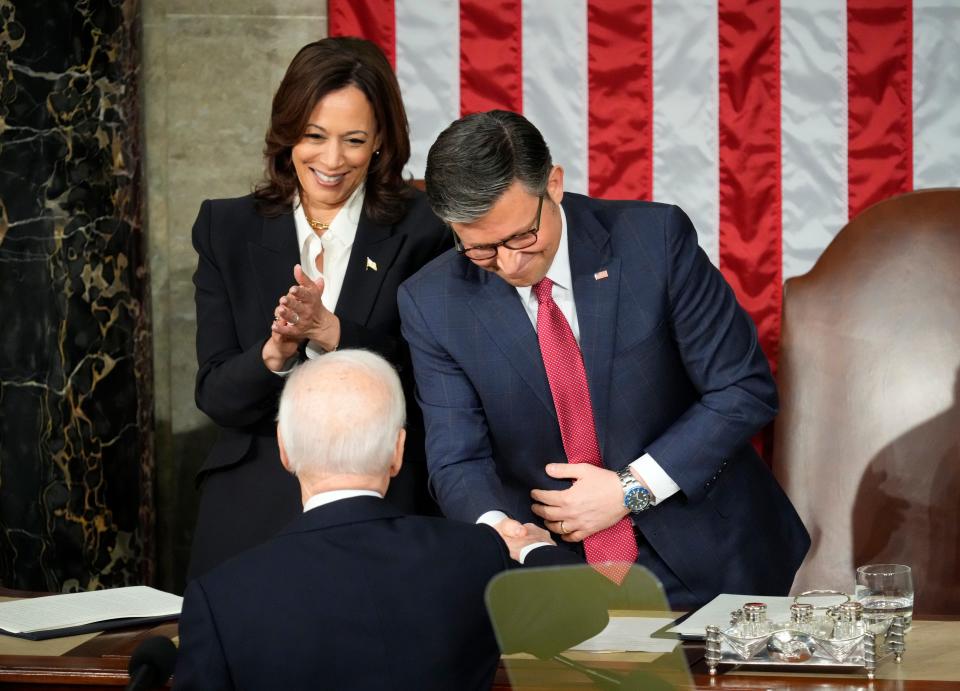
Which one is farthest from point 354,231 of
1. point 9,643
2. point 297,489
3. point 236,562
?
point 236,562

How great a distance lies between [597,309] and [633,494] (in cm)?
38

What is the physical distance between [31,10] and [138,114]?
A: 1.78 ft

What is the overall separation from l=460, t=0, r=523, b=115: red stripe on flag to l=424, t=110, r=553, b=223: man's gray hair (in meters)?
1.85

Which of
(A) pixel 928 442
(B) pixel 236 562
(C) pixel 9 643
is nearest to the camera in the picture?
(B) pixel 236 562

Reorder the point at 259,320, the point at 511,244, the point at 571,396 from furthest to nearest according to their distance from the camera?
1. the point at 259,320
2. the point at 571,396
3. the point at 511,244

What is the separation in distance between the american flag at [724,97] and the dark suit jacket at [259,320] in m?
1.22

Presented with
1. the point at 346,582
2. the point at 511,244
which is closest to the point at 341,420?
the point at 346,582

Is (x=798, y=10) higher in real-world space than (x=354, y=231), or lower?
higher

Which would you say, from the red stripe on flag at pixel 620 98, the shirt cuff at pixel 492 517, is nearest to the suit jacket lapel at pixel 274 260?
the shirt cuff at pixel 492 517

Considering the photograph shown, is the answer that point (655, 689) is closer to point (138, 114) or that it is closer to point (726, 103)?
point (726, 103)

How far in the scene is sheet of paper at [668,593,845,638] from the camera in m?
2.24

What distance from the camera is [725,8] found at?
4203 mm

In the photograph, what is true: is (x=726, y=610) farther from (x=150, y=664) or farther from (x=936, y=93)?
(x=936, y=93)

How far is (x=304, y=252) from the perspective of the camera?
3150mm
